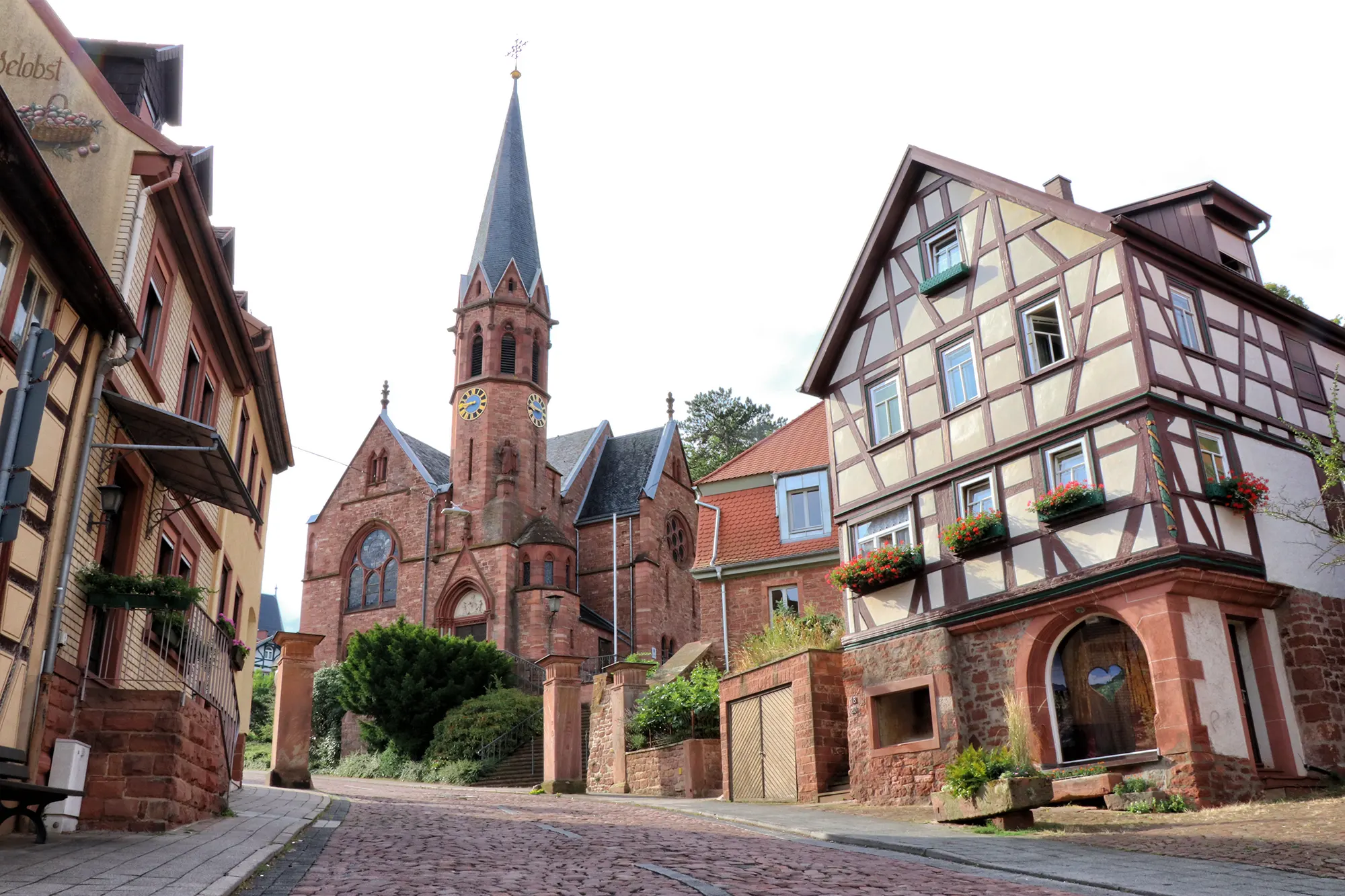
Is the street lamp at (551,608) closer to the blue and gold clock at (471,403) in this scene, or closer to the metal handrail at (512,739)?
the blue and gold clock at (471,403)

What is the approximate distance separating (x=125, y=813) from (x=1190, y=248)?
16.7 meters

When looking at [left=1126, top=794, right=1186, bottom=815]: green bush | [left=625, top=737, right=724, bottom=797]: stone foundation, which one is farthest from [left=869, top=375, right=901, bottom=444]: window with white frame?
[left=1126, top=794, right=1186, bottom=815]: green bush

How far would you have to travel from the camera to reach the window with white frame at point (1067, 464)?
1564 cm

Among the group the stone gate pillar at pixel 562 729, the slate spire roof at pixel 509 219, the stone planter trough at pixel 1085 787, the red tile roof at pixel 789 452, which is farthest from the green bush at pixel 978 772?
the slate spire roof at pixel 509 219

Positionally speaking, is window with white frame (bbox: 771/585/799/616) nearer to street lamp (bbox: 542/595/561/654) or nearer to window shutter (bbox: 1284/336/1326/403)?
window shutter (bbox: 1284/336/1326/403)

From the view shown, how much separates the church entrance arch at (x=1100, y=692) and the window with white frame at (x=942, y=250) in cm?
647

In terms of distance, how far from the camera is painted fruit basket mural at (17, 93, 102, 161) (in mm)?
11500

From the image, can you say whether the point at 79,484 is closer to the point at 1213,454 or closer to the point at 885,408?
the point at 885,408

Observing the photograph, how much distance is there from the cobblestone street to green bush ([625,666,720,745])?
8.05 m

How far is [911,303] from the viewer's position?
1931 centimetres

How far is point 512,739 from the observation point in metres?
30.3

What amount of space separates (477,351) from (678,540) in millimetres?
11764

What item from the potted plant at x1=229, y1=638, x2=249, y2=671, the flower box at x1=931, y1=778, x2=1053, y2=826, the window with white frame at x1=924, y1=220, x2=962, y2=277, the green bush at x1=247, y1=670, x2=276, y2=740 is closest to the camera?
the flower box at x1=931, y1=778, x2=1053, y2=826

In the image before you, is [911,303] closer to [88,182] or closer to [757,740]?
[757,740]
